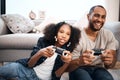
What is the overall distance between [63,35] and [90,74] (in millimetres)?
178

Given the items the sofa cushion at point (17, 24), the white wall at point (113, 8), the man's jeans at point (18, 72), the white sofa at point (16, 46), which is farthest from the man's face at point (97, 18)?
the white wall at point (113, 8)

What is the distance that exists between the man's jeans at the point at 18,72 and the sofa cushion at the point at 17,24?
65 cm

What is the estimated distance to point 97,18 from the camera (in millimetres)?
828

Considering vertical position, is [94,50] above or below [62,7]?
below

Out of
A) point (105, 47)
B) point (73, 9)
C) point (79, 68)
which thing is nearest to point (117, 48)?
point (105, 47)

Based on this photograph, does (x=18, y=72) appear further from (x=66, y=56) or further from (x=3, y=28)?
(x=3, y=28)

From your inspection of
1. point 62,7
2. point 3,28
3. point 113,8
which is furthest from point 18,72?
point 113,8

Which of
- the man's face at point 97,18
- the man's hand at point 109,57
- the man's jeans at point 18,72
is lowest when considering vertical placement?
the man's jeans at point 18,72

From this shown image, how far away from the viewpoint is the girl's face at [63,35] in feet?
2.74

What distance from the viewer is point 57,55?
858mm

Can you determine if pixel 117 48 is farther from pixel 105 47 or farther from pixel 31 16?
pixel 31 16

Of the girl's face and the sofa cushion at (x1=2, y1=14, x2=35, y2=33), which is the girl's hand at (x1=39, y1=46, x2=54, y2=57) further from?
the sofa cushion at (x1=2, y1=14, x2=35, y2=33)

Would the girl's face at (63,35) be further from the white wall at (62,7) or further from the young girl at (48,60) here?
the white wall at (62,7)

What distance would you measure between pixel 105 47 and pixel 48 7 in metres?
0.96
